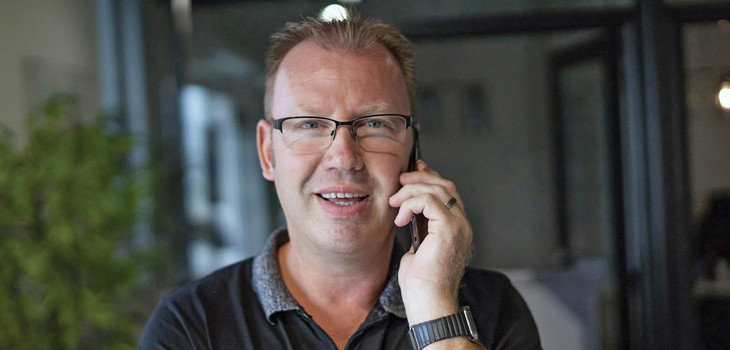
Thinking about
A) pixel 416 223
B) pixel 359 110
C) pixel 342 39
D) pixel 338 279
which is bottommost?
pixel 338 279

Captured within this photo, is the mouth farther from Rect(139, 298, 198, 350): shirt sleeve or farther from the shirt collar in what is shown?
Rect(139, 298, 198, 350): shirt sleeve

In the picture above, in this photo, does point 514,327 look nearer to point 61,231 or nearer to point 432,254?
point 432,254

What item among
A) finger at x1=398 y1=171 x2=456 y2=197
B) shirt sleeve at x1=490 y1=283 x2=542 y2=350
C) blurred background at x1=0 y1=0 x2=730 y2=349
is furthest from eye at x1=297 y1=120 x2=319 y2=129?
blurred background at x1=0 y1=0 x2=730 y2=349

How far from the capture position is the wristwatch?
4.17ft

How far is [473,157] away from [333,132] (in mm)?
1791

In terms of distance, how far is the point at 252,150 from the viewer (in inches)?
143

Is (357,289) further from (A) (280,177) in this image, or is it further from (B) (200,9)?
(B) (200,9)

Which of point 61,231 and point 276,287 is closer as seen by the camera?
point 276,287

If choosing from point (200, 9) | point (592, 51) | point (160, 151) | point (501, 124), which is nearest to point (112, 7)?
point (200, 9)

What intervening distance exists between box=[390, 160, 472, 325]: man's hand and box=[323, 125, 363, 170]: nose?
0.38 feet

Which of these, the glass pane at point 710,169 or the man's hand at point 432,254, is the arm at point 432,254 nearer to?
the man's hand at point 432,254

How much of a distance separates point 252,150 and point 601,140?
184 cm

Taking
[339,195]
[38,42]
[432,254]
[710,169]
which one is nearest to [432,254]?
[432,254]

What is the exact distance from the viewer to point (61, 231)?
2.63 meters
